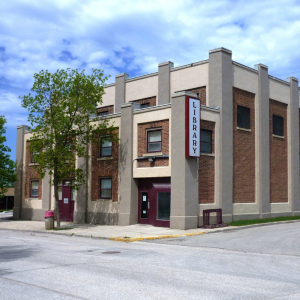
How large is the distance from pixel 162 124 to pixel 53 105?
6408 millimetres

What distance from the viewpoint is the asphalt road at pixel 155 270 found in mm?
8094

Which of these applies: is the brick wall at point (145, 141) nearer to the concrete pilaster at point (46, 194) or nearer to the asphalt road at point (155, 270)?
the asphalt road at point (155, 270)

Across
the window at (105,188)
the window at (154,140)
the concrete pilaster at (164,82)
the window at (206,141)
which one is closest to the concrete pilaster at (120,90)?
the concrete pilaster at (164,82)

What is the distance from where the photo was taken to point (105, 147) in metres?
27.7

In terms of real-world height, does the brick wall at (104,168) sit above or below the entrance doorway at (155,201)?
above

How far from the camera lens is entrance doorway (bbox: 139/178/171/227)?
23.6 m

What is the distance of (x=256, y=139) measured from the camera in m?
27.4

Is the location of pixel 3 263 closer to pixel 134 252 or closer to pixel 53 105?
pixel 134 252

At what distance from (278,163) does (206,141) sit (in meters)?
7.84

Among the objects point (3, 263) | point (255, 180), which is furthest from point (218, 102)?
point (3, 263)

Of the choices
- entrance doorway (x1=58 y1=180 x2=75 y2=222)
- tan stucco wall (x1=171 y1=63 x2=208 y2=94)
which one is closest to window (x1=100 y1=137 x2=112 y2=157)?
entrance doorway (x1=58 y1=180 x2=75 y2=222)

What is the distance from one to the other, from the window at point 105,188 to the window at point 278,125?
1209 cm

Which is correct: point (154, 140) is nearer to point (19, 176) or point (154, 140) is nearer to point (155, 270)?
point (155, 270)

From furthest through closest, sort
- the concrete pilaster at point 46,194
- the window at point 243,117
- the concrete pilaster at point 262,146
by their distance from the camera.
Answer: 1. the concrete pilaster at point 46,194
2. the concrete pilaster at point 262,146
3. the window at point 243,117
